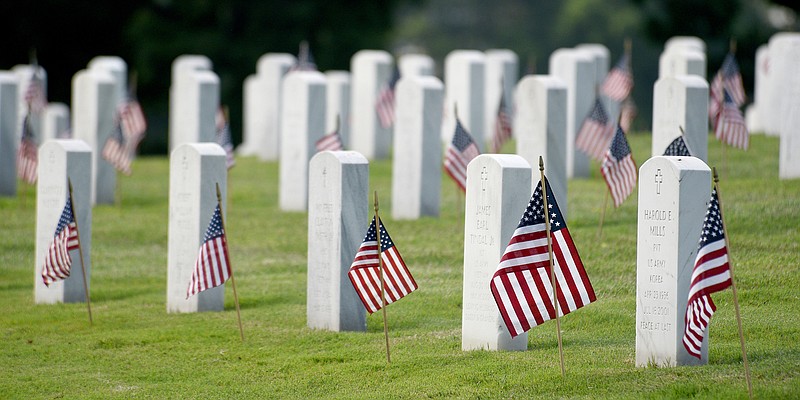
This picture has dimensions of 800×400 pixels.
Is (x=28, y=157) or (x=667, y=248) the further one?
(x=28, y=157)

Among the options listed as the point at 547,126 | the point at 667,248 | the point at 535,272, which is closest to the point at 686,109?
the point at 547,126

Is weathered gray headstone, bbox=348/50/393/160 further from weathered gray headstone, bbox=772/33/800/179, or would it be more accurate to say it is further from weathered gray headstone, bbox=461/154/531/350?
weathered gray headstone, bbox=461/154/531/350

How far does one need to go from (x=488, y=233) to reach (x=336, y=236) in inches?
75.8

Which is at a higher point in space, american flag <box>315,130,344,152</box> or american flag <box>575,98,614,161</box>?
american flag <box>575,98,614,161</box>

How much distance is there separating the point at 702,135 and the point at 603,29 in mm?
45829

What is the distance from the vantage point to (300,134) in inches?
837

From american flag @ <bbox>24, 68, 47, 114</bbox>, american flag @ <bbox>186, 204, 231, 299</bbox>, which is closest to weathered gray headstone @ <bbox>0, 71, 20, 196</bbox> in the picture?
american flag @ <bbox>24, 68, 47, 114</bbox>

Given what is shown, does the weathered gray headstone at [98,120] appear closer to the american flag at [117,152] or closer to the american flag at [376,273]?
the american flag at [117,152]

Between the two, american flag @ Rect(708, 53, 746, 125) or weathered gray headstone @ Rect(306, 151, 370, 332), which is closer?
weathered gray headstone @ Rect(306, 151, 370, 332)

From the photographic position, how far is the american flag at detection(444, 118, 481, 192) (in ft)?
56.9

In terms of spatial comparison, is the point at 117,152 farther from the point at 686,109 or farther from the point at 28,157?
the point at 686,109

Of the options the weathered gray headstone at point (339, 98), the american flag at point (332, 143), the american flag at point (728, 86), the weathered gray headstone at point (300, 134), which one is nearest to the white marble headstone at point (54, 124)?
the weathered gray headstone at point (339, 98)

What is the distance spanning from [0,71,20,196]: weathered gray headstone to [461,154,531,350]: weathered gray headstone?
541 inches

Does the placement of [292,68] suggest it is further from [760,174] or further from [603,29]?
[603,29]
